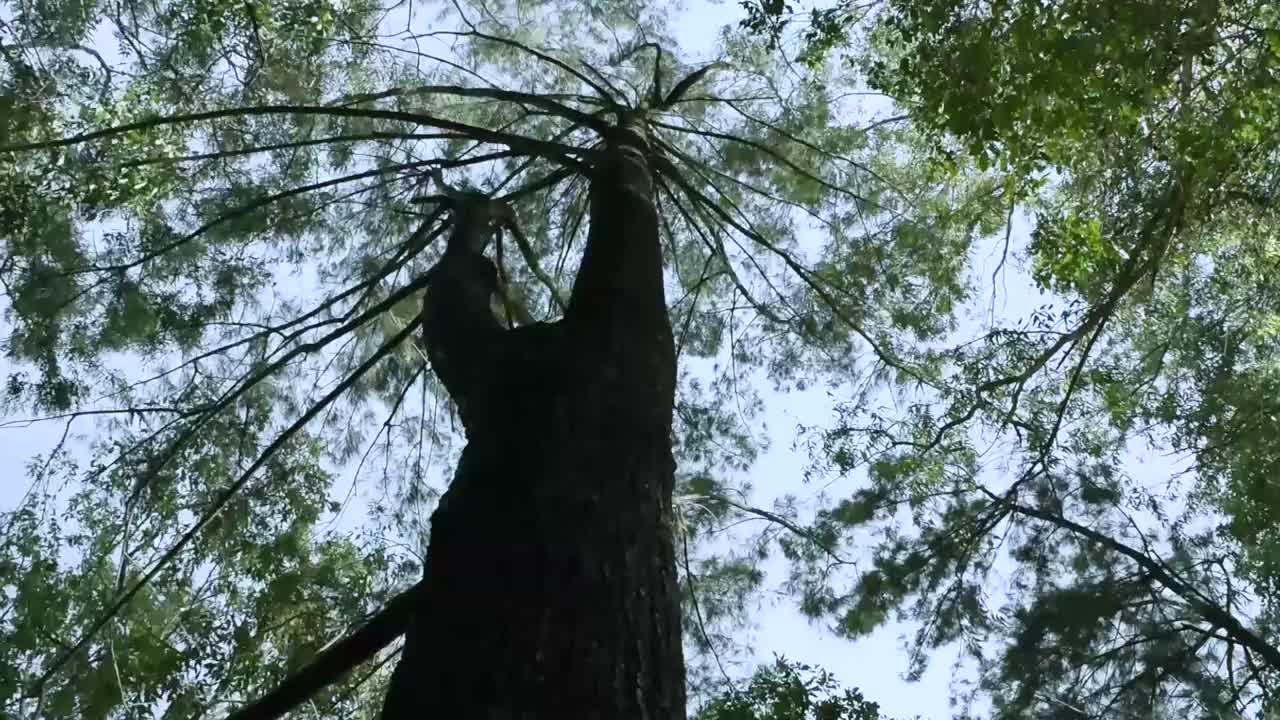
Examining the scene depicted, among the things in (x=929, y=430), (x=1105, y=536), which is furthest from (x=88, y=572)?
(x=1105, y=536)

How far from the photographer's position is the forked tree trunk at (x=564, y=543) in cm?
233

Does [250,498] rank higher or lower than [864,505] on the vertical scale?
higher

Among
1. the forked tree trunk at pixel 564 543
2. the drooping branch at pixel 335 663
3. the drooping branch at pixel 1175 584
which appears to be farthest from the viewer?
the drooping branch at pixel 1175 584

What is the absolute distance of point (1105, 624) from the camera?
23.1 ft

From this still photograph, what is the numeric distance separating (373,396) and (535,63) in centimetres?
206

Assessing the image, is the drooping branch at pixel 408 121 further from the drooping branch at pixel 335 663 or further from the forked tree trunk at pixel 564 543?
the drooping branch at pixel 335 663

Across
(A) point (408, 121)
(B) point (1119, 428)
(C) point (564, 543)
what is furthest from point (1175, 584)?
(C) point (564, 543)

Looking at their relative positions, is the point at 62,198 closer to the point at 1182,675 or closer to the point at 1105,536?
the point at 1105,536

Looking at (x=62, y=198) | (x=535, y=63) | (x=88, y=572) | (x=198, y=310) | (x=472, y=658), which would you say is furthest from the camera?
(x=535, y=63)

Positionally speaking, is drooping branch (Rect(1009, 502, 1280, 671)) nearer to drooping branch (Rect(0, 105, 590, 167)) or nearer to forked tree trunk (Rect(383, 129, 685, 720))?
drooping branch (Rect(0, 105, 590, 167))

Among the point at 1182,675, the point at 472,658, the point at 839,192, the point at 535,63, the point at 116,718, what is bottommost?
the point at 472,658

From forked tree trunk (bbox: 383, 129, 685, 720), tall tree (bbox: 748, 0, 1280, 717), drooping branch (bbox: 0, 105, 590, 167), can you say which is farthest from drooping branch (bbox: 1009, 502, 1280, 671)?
forked tree trunk (bbox: 383, 129, 685, 720)

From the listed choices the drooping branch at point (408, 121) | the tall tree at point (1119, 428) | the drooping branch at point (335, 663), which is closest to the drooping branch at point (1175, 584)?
the tall tree at point (1119, 428)

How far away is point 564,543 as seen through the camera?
2.56 m
